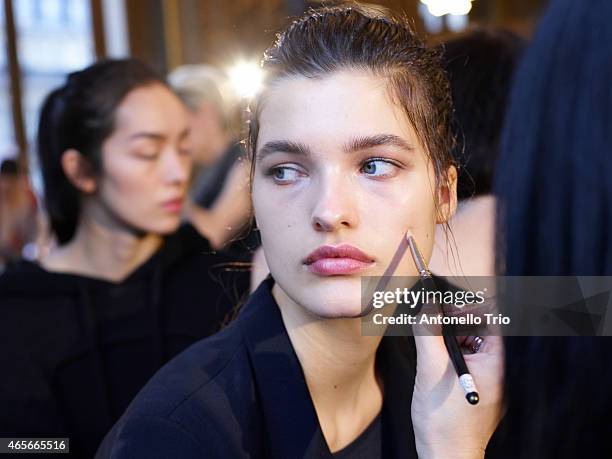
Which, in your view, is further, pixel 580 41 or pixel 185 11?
pixel 185 11

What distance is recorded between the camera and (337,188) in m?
1.12

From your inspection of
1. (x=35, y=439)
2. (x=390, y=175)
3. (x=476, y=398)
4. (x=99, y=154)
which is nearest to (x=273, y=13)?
(x=99, y=154)

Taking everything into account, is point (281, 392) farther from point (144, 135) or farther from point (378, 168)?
point (144, 135)

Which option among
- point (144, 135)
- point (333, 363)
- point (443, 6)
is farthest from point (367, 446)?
point (443, 6)

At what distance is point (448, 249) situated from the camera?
1.39 metres

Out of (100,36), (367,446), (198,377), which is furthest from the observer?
(100,36)

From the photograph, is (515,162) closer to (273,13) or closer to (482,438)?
(482,438)

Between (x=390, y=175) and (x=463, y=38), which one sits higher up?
(x=463, y=38)

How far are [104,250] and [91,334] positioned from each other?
32cm

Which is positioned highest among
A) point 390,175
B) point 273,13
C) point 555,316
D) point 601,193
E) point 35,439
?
point 273,13

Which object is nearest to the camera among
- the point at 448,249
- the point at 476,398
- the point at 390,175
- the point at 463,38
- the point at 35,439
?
the point at 476,398

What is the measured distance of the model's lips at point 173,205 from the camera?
2252 mm

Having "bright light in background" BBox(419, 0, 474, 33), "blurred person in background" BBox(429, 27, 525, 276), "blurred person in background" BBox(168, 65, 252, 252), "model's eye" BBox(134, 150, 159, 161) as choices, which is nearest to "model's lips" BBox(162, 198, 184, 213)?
"model's eye" BBox(134, 150, 159, 161)

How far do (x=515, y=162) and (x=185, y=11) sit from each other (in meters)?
3.94
